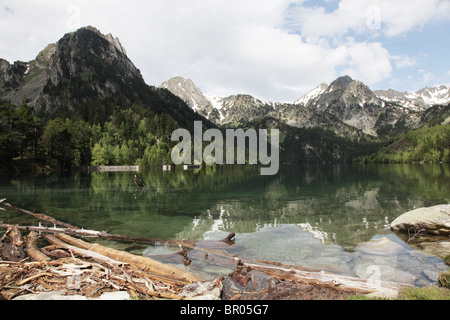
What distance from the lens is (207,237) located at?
23609 mm

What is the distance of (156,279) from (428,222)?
2337cm

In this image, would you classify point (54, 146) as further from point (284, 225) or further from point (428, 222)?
point (428, 222)

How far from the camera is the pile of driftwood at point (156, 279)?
38.4ft

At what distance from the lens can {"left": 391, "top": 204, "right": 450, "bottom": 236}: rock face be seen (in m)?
23.5

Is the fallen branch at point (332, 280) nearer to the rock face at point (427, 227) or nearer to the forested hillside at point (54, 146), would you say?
the rock face at point (427, 227)

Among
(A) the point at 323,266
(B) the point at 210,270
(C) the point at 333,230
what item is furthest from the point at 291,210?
(B) the point at 210,270

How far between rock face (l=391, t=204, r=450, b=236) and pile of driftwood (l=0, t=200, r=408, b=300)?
569 inches

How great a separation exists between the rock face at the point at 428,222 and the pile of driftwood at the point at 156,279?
14.5 meters

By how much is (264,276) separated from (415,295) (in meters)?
6.43
